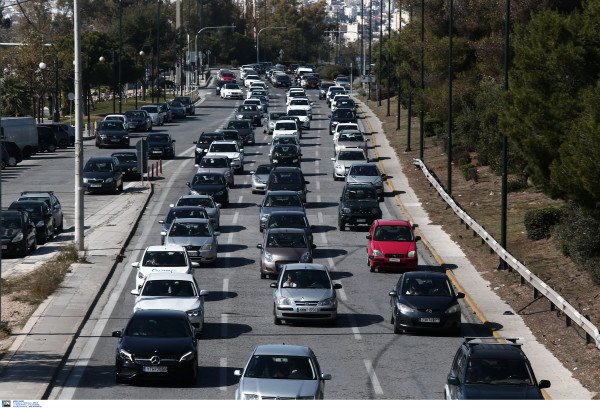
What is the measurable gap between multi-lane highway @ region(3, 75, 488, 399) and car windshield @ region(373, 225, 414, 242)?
115 centimetres

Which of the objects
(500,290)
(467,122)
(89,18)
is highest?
(89,18)

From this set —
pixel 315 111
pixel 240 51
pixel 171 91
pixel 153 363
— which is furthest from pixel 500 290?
pixel 240 51

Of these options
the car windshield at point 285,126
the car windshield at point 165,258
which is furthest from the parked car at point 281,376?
the car windshield at point 285,126

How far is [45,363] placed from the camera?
2136 centimetres

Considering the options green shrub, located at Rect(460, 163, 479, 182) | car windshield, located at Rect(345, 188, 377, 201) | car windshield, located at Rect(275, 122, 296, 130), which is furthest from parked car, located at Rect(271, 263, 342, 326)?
car windshield, located at Rect(275, 122, 296, 130)

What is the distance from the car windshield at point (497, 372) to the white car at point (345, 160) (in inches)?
1423

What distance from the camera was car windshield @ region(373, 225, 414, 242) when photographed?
33750mm

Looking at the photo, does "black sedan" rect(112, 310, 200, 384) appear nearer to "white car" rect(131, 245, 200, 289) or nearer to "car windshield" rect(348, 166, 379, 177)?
"white car" rect(131, 245, 200, 289)

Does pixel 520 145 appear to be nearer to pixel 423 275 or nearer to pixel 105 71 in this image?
pixel 423 275

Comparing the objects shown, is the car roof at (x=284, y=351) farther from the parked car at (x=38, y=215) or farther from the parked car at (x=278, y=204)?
the parked car at (x=38, y=215)

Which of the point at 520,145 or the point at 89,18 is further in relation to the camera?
the point at 89,18

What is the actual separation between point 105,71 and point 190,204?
227 ft

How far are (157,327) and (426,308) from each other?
736 cm

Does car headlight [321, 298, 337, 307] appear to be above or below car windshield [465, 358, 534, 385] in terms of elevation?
below
